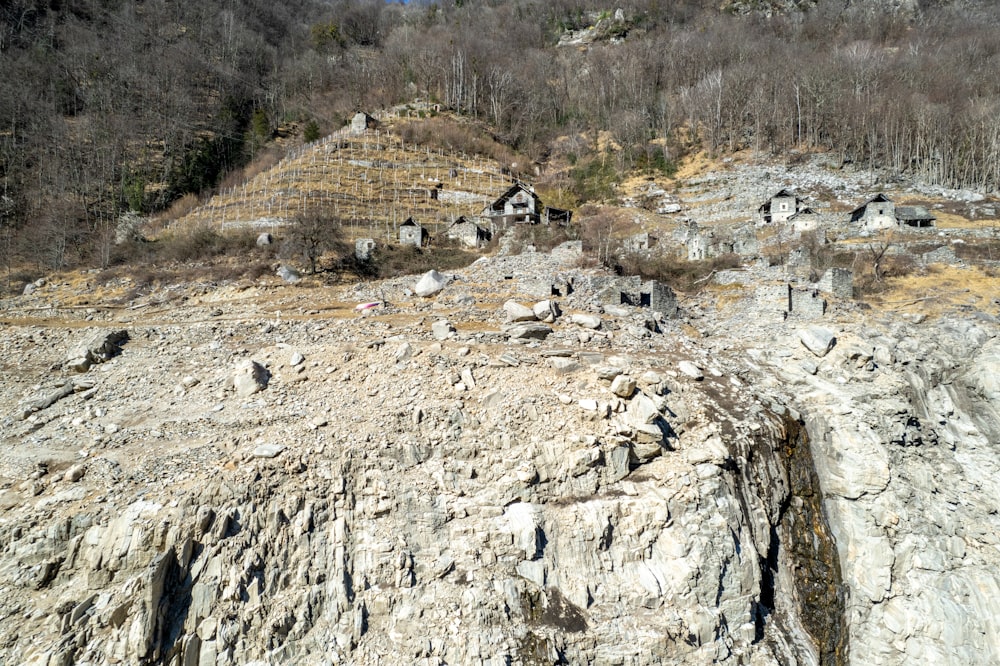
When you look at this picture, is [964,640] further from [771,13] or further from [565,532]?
[771,13]

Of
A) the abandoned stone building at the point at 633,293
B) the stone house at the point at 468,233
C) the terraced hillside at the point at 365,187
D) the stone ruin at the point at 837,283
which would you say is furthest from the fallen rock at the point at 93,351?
the stone ruin at the point at 837,283

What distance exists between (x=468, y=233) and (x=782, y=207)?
26.4 m

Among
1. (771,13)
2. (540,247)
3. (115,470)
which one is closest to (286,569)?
(115,470)

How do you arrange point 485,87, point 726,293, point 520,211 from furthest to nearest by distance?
point 485,87 → point 520,211 → point 726,293

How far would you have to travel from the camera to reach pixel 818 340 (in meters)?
14.6

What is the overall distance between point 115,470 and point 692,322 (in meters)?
20.1

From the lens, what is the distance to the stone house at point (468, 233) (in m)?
36.3

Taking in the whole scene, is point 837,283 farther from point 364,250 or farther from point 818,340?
point 364,250

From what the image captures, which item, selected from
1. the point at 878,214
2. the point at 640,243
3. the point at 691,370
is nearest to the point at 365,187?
the point at 640,243

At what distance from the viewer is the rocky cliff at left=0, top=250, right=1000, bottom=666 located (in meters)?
8.24

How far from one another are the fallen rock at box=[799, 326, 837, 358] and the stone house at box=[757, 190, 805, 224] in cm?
2487

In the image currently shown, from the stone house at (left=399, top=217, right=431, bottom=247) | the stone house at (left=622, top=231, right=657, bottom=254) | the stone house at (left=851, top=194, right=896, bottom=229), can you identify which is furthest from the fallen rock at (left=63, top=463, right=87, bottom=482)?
the stone house at (left=851, top=194, right=896, bottom=229)

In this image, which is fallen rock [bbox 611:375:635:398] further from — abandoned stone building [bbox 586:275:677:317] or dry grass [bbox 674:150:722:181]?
dry grass [bbox 674:150:722:181]

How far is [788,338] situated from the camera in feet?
51.9
